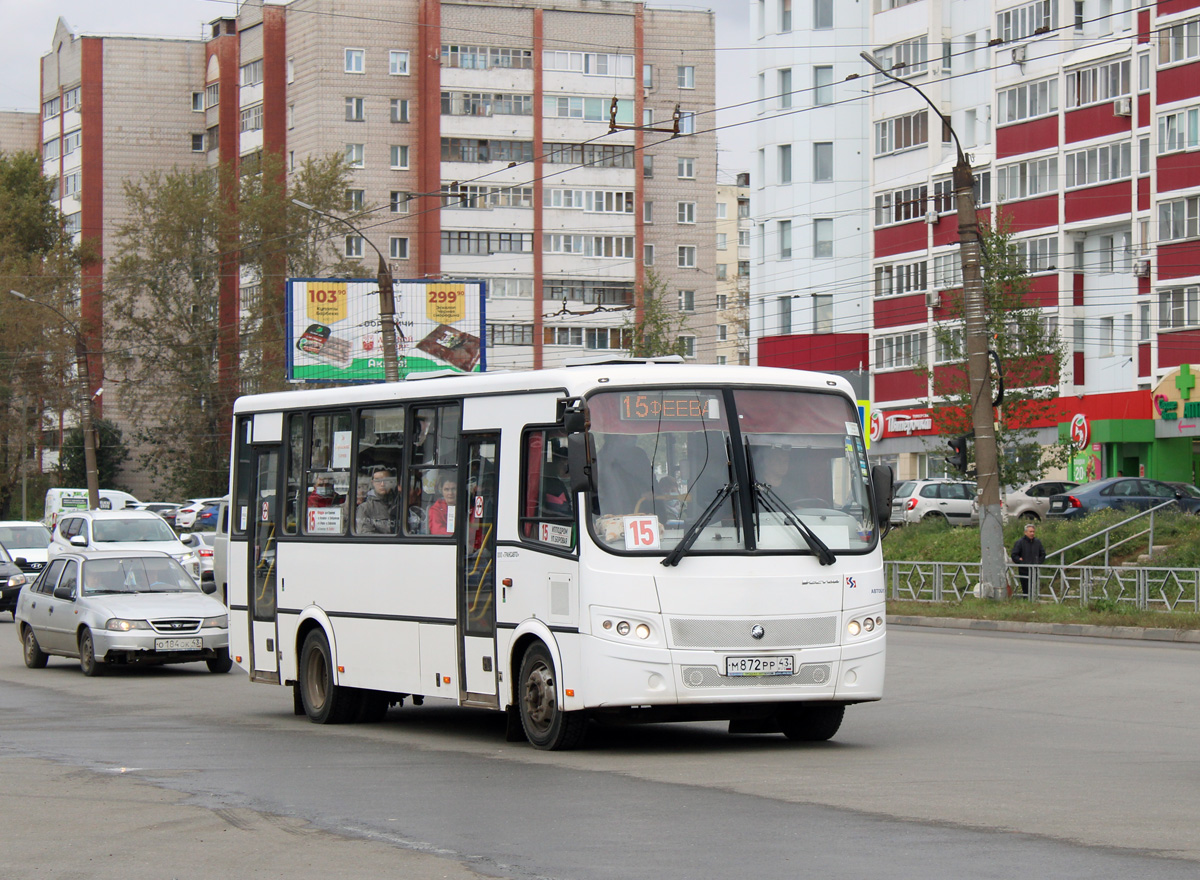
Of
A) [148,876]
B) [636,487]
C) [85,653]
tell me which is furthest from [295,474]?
[148,876]

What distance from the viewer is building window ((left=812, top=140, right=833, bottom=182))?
79438mm

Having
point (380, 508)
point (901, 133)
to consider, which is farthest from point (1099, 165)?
point (380, 508)

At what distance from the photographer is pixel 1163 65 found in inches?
2347

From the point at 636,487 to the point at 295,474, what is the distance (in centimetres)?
468

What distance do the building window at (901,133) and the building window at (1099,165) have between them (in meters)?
9.73

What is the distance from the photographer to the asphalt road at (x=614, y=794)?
8.36 m

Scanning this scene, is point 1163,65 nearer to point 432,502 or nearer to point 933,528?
point 933,528

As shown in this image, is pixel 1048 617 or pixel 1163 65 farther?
pixel 1163 65

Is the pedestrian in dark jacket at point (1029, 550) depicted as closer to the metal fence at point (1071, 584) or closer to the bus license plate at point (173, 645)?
the metal fence at point (1071, 584)

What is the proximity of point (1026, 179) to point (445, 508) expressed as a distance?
5666cm

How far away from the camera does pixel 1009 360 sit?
45312 millimetres

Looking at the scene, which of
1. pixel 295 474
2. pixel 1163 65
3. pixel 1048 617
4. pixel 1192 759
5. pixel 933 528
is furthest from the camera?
pixel 1163 65

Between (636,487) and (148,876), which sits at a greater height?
(636,487)

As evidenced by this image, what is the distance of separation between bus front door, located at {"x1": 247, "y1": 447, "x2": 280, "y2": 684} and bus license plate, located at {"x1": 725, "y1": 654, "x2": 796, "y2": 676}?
548 centimetres
